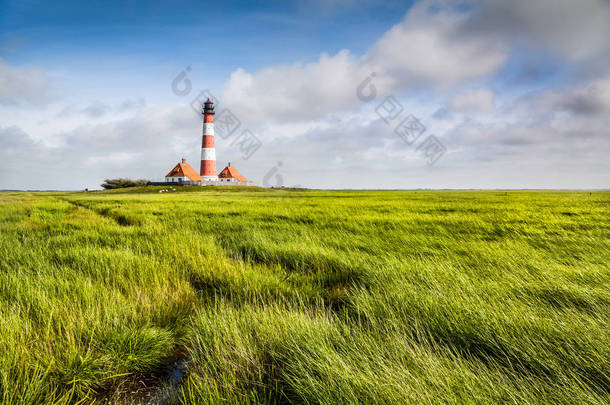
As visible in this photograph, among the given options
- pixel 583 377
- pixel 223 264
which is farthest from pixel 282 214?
pixel 583 377

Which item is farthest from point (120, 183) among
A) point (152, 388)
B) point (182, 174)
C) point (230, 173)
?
point (152, 388)

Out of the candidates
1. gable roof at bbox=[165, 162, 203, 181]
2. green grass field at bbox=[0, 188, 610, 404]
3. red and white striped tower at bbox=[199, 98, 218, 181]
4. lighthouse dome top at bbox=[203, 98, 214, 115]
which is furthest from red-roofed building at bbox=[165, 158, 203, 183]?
green grass field at bbox=[0, 188, 610, 404]

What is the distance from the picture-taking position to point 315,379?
133 centimetres

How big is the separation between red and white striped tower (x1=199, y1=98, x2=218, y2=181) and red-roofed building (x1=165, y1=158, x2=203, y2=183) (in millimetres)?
3714

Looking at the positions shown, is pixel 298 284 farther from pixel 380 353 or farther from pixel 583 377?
pixel 583 377

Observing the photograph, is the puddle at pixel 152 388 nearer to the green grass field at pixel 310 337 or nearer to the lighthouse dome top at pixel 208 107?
the green grass field at pixel 310 337

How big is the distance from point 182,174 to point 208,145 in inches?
459

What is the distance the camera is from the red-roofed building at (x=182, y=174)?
6066cm

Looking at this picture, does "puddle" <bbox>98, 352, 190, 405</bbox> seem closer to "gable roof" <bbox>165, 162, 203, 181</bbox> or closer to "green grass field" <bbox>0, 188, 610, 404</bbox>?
"green grass field" <bbox>0, 188, 610, 404</bbox>

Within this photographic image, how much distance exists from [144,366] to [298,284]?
1.68 meters

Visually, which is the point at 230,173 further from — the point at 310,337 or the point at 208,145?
the point at 310,337

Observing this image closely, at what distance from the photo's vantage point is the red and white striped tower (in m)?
54.0

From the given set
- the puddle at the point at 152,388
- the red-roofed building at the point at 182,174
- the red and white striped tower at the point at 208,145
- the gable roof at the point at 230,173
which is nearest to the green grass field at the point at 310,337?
the puddle at the point at 152,388

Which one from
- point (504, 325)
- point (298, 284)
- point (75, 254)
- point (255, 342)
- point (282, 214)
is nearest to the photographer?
point (255, 342)
